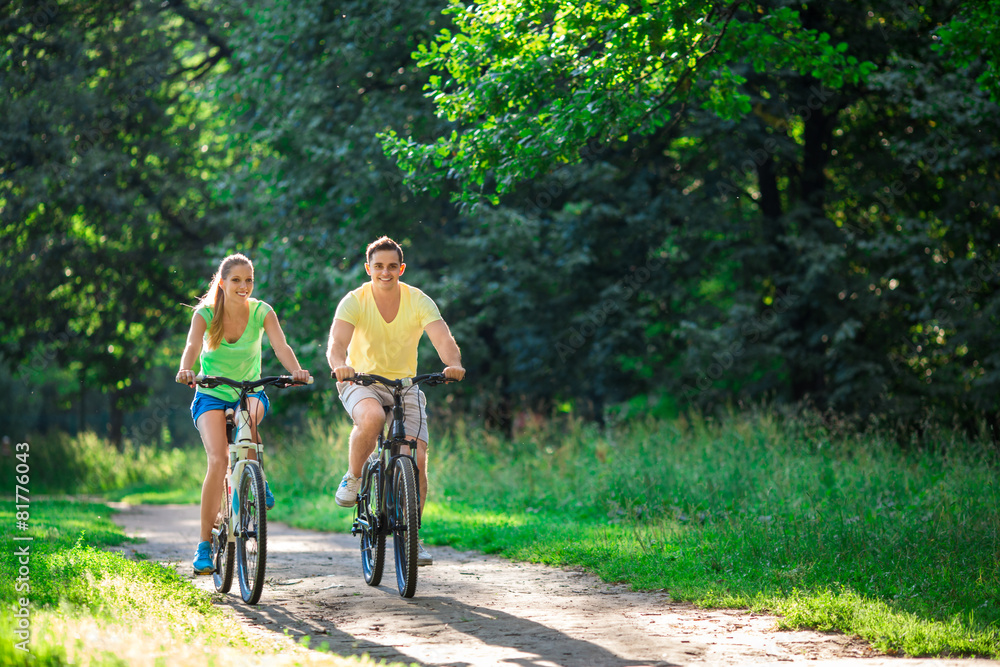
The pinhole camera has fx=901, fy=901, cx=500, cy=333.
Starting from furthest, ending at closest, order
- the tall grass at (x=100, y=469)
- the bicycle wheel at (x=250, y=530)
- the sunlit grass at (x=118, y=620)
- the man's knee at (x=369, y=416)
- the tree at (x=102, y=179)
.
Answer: the tall grass at (x=100, y=469) → the tree at (x=102, y=179) → the man's knee at (x=369, y=416) → the bicycle wheel at (x=250, y=530) → the sunlit grass at (x=118, y=620)

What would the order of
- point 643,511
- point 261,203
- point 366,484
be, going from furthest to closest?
point 261,203, point 643,511, point 366,484

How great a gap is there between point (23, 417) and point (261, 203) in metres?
43.1

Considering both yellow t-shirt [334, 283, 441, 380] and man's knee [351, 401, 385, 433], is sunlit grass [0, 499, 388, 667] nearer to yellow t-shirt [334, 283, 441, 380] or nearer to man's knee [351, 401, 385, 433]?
man's knee [351, 401, 385, 433]

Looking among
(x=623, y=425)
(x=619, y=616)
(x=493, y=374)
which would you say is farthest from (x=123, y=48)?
(x=619, y=616)

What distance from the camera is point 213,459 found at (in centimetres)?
591

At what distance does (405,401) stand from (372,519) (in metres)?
0.83

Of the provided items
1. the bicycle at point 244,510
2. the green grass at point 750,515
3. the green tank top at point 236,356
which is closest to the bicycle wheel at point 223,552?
the bicycle at point 244,510

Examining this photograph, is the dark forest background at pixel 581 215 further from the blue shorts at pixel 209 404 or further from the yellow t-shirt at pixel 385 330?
the blue shorts at pixel 209 404

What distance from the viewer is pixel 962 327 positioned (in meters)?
13.2

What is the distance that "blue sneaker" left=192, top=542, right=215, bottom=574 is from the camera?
5.98 meters

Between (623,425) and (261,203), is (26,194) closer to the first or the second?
(261,203)

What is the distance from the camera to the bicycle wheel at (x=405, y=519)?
5602 mm

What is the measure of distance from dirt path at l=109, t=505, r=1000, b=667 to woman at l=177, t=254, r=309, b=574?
717mm

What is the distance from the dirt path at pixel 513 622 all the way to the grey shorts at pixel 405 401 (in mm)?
1094
